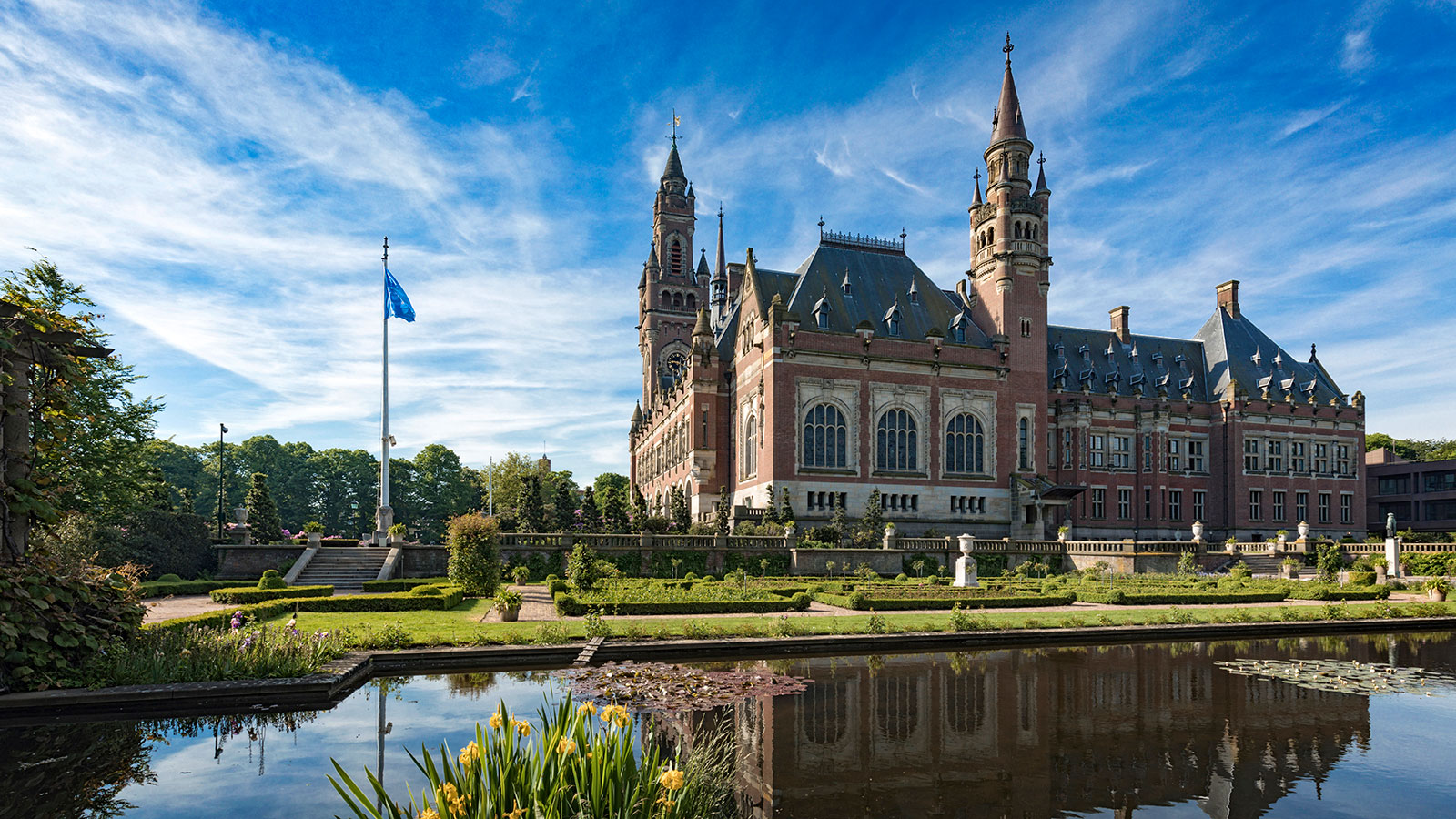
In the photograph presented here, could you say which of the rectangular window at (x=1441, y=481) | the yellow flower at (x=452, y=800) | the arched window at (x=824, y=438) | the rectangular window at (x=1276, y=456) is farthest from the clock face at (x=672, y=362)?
the yellow flower at (x=452, y=800)

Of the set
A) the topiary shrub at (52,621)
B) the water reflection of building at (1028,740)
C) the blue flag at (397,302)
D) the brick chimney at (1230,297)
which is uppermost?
the brick chimney at (1230,297)

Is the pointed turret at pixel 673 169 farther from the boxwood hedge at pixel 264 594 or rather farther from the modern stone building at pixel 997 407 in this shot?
the boxwood hedge at pixel 264 594

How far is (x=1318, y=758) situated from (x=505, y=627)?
1618 cm

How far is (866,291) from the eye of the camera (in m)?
54.4

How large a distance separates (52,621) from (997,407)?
5027cm

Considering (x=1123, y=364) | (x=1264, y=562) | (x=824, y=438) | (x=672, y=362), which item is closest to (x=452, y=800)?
(x=824, y=438)

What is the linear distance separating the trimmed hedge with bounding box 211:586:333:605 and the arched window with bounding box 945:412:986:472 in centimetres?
3753

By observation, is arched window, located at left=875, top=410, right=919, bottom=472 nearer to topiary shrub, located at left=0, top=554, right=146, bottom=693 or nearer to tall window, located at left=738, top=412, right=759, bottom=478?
tall window, located at left=738, top=412, right=759, bottom=478

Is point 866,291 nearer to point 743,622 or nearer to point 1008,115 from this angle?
point 1008,115

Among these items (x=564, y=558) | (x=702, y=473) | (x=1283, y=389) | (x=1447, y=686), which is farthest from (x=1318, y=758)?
(x=1283, y=389)

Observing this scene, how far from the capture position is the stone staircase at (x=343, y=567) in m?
33.8

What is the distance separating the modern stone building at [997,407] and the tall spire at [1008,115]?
14 centimetres

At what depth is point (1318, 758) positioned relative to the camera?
11125 mm

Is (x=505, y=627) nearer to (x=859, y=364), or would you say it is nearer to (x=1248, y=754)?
(x=1248, y=754)
